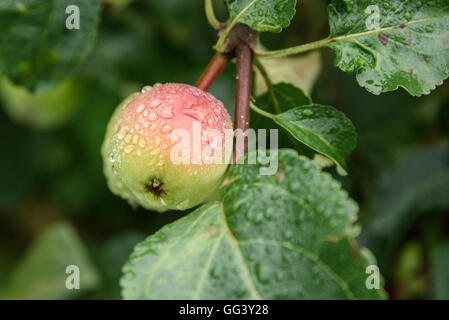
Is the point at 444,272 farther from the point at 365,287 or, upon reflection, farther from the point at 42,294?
the point at 42,294

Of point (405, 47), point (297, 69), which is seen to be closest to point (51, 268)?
point (297, 69)

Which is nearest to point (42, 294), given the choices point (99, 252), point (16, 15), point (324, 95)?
point (99, 252)

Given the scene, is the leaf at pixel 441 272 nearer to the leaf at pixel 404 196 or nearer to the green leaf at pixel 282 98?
the leaf at pixel 404 196

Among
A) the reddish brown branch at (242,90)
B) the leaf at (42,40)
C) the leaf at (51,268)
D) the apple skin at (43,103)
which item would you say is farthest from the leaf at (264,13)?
the apple skin at (43,103)

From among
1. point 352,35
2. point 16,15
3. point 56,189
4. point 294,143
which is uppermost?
point 16,15

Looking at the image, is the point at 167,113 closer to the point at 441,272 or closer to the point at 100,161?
the point at 441,272

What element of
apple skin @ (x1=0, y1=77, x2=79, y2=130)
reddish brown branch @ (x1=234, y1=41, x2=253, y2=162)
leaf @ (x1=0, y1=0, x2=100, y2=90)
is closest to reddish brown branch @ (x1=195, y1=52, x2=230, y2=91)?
reddish brown branch @ (x1=234, y1=41, x2=253, y2=162)
